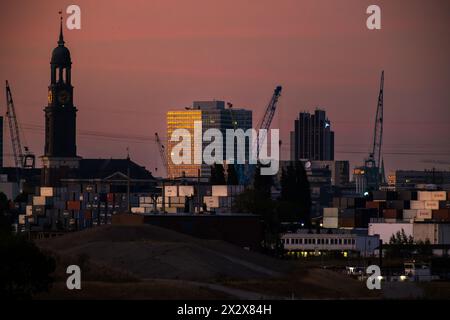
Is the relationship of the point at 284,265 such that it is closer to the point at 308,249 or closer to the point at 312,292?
the point at 312,292

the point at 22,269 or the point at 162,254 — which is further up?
the point at 162,254

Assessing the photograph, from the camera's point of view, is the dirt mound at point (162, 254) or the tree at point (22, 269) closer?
the tree at point (22, 269)

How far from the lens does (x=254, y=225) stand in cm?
15250

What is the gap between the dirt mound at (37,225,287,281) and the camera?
114m

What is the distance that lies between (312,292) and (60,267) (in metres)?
17.4

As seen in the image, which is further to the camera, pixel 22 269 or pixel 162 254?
pixel 162 254

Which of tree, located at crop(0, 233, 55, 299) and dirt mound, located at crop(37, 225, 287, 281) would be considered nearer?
tree, located at crop(0, 233, 55, 299)

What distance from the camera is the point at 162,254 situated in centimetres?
11925

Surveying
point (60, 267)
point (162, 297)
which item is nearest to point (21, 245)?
point (162, 297)

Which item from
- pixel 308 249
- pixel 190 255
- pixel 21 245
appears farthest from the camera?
pixel 308 249

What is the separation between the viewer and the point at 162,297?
322 feet

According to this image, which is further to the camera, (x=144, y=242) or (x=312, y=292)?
(x=144, y=242)

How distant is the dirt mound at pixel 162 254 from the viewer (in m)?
114
